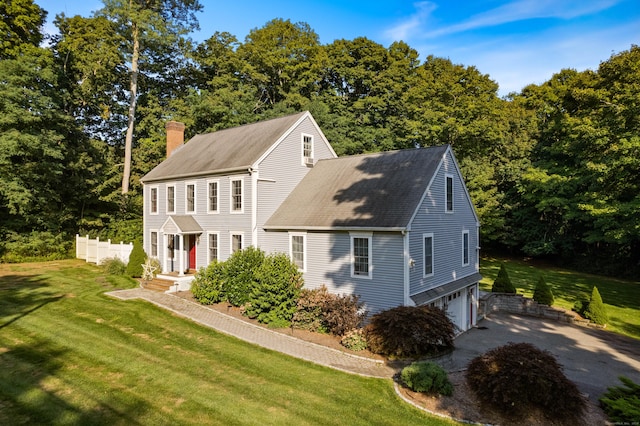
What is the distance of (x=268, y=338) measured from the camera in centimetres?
1380

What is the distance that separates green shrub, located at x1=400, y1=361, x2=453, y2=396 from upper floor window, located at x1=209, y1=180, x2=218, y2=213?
46.6 feet

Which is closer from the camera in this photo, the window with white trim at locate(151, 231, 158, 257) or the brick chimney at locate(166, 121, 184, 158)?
the window with white trim at locate(151, 231, 158, 257)

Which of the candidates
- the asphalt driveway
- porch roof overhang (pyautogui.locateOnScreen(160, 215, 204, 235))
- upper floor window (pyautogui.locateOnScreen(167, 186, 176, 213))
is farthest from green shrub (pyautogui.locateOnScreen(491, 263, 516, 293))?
upper floor window (pyautogui.locateOnScreen(167, 186, 176, 213))

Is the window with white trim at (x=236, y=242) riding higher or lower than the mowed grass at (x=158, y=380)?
higher

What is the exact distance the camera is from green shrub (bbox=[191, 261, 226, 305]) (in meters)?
17.5

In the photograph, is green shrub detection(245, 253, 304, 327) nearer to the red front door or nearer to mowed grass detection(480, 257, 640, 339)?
the red front door

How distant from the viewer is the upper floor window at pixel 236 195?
1955 centimetres

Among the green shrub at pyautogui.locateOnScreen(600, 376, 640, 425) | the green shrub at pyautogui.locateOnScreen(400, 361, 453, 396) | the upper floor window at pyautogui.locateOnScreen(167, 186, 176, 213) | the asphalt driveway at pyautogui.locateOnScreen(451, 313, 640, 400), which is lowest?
the asphalt driveway at pyautogui.locateOnScreen(451, 313, 640, 400)

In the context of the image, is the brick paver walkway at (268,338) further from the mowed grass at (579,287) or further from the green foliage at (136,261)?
the mowed grass at (579,287)

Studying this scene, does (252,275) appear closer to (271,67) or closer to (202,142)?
(202,142)

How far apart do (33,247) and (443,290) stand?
29.5m

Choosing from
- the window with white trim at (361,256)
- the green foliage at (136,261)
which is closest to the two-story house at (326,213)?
the window with white trim at (361,256)

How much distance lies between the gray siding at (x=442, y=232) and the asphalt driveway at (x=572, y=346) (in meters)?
3.10

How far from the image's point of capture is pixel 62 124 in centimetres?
3050
